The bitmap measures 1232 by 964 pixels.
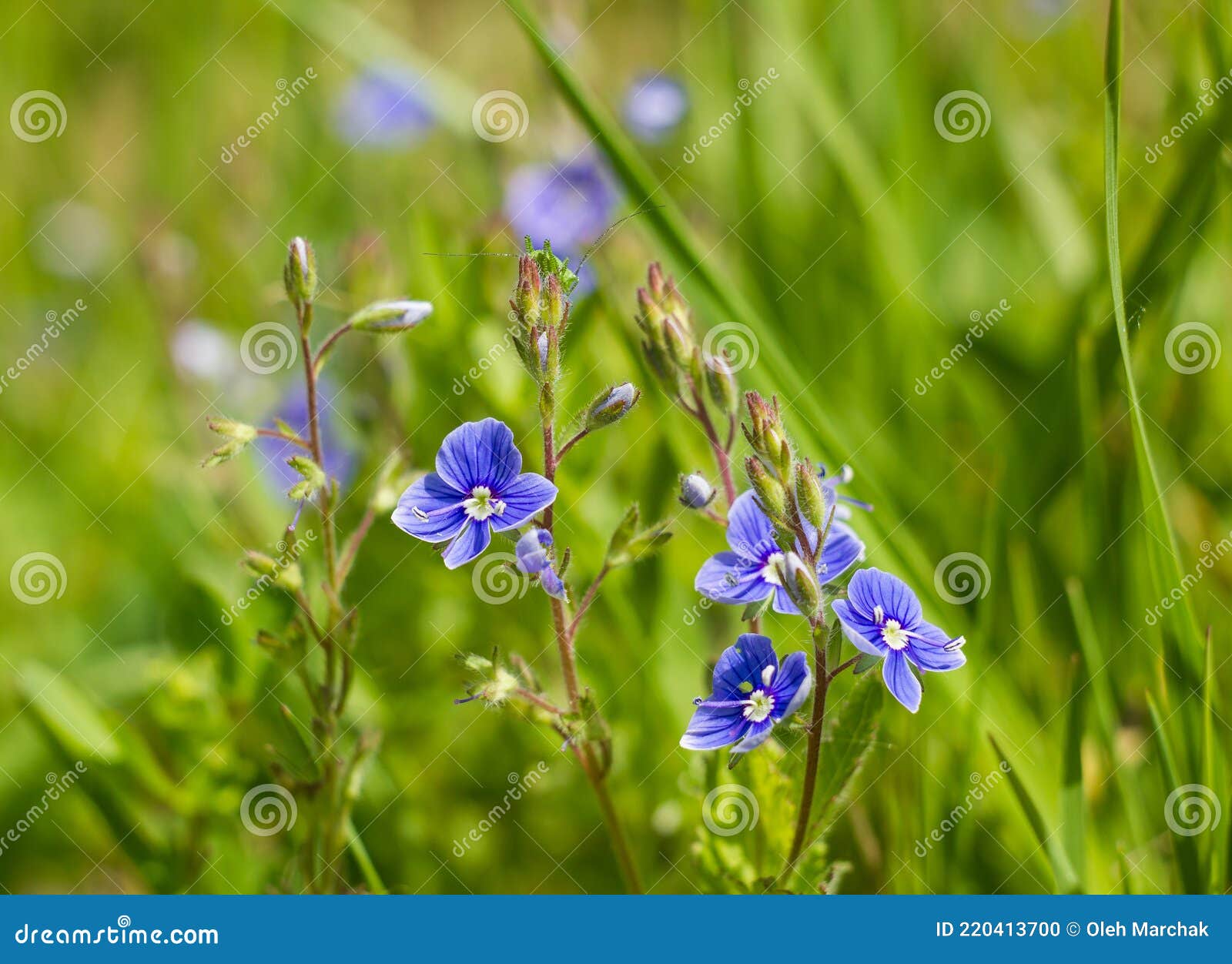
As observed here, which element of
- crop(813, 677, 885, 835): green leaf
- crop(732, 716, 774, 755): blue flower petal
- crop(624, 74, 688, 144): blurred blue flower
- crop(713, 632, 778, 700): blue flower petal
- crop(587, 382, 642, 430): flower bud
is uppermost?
crop(624, 74, 688, 144): blurred blue flower

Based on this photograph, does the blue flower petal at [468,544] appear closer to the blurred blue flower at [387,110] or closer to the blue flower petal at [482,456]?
the blue flower petal at [482,456]

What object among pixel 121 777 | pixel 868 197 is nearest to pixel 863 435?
pixel 868 197

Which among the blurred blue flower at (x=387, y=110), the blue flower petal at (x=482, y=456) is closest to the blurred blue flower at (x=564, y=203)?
the blurred blue flower at (x=387, y=110)

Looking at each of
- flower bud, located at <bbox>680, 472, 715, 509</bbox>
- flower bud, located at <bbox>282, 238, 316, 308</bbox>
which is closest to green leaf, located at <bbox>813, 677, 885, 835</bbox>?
flower bud, located at <bbox>680, 472, 715, 509</bbox>

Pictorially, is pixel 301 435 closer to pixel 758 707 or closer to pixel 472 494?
pixel 472 494

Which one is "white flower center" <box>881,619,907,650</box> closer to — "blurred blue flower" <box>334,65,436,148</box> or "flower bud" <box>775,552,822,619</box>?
"flower bud" <box>775,552,822,619</box>

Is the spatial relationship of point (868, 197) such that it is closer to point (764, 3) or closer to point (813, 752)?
point (764, 3)
